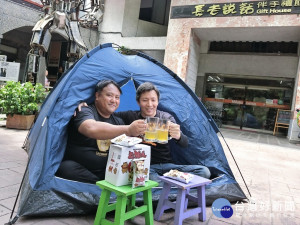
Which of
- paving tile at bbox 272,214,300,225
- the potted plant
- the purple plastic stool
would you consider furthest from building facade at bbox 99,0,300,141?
the purple plastic stool

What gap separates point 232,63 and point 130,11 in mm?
5648

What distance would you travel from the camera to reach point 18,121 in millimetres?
5898

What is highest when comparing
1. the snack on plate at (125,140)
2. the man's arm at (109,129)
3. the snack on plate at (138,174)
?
the man's arm at (109,129)

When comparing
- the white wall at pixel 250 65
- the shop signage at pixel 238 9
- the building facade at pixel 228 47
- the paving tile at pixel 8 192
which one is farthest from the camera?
the white wall at pixel 250 65

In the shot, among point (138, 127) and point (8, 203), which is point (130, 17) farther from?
point (138, 127)

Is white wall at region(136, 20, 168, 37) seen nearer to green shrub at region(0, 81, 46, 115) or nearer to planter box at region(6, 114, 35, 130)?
green shrub at region(0, 81, 46, 115)

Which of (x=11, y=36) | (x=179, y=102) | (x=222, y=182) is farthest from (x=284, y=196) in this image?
(x=11, y=36)

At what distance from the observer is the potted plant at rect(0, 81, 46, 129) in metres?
5.70

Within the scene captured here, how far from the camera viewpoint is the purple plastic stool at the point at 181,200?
2121 millimetres

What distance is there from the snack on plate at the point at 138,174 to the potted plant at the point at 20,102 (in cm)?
463

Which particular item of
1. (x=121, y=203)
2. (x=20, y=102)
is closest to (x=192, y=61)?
(x=20, y=102)

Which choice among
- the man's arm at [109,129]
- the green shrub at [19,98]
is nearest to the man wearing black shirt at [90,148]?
the man's arm at [109,129]

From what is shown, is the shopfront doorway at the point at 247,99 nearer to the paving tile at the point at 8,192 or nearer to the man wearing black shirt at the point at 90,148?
the man wearing black shirt at the point at 90,148

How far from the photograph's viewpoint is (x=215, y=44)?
12.2 meters
